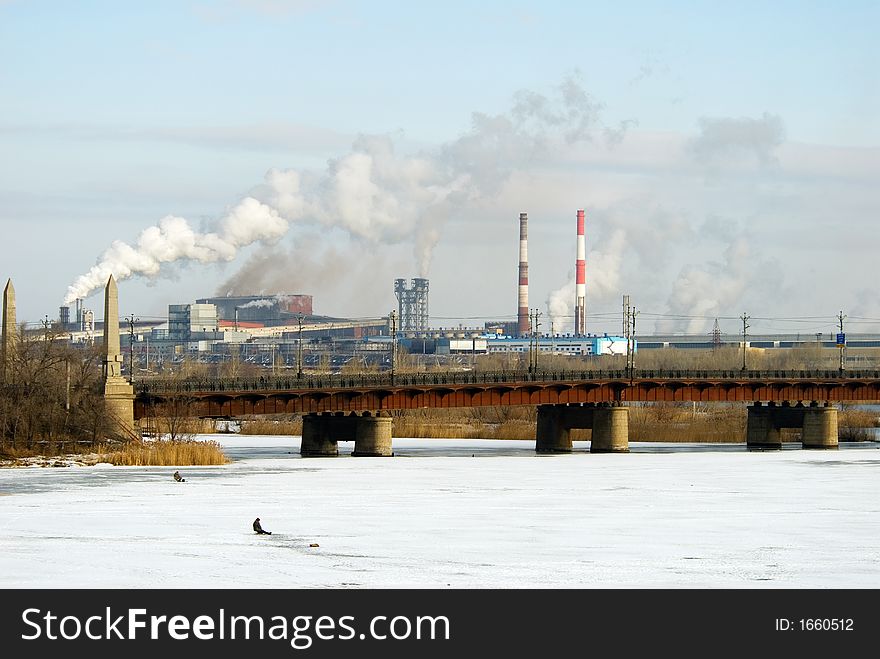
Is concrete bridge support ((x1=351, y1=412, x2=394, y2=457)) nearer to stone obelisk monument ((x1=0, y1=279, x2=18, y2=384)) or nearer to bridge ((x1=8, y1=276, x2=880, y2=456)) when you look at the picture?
bridge ((x1=8, y1=276, x2=880, y2=456))

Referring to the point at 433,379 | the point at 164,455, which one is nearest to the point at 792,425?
the point at 433,379

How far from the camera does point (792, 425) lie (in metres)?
106

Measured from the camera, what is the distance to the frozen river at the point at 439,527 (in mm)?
29484

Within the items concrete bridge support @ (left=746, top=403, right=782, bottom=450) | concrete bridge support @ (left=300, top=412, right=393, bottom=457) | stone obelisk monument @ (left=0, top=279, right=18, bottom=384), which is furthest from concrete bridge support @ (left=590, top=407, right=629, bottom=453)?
stone obelisk monument @ (left=0, top=279, right=18, bottom=384)

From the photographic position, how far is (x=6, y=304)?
8319 centimetres

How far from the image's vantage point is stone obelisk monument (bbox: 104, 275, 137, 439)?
78.4m

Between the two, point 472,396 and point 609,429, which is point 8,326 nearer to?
point 472,396

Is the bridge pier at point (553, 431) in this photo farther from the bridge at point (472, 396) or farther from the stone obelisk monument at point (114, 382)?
the stone obelisk monument at point (114, 382)

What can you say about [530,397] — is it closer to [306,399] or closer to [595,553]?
[306,399]

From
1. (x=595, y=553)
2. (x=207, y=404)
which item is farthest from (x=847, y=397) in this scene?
(x=595, y=553)

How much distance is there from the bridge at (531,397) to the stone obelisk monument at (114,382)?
9.13 feet

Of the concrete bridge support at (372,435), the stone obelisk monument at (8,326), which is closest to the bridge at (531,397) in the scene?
the concrete bridge support at (372,435)

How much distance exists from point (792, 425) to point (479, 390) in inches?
1028

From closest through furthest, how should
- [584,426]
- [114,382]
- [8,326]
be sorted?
1. [114,382]
2. [8,326]
3. [584,426]
